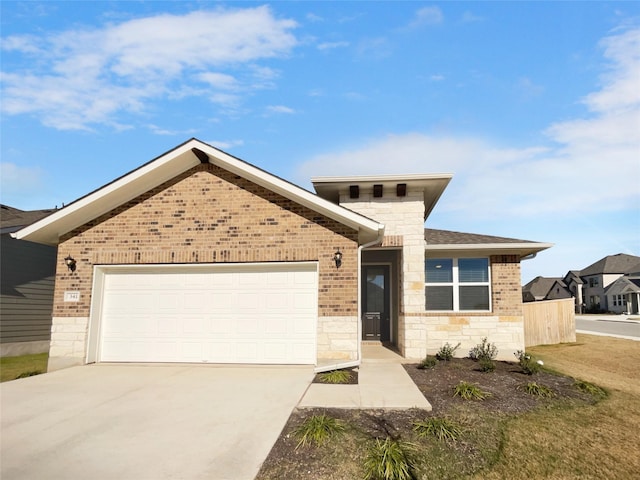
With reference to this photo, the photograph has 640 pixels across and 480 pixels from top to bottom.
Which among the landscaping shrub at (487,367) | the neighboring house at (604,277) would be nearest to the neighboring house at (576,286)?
the neighboring house at (604,277)

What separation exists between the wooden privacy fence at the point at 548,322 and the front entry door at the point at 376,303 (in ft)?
20.1

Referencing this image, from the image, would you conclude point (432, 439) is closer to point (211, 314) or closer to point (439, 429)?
point (439, 429)

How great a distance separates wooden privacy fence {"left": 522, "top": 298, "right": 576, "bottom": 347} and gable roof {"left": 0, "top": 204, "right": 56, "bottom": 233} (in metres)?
18.4

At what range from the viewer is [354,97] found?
11484 millimetres

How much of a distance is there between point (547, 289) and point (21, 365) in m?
67.2

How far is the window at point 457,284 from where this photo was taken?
1221 cm

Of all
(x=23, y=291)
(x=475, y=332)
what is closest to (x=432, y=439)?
(x=475, y=332)

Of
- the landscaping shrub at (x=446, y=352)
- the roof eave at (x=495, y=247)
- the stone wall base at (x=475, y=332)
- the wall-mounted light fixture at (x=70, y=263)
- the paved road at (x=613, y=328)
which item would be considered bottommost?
the paved road at (x=613, y=328)

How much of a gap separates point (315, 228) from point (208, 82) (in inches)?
192

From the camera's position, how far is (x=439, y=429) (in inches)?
212

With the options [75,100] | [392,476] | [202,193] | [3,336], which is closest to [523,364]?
[392,476]

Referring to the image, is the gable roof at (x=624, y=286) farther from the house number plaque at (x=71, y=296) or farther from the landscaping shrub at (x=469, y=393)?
the house number plaque at (x=71, y=296)

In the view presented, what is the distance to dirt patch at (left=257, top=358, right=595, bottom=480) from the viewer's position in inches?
175

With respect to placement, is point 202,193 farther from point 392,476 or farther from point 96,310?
point 392,476
